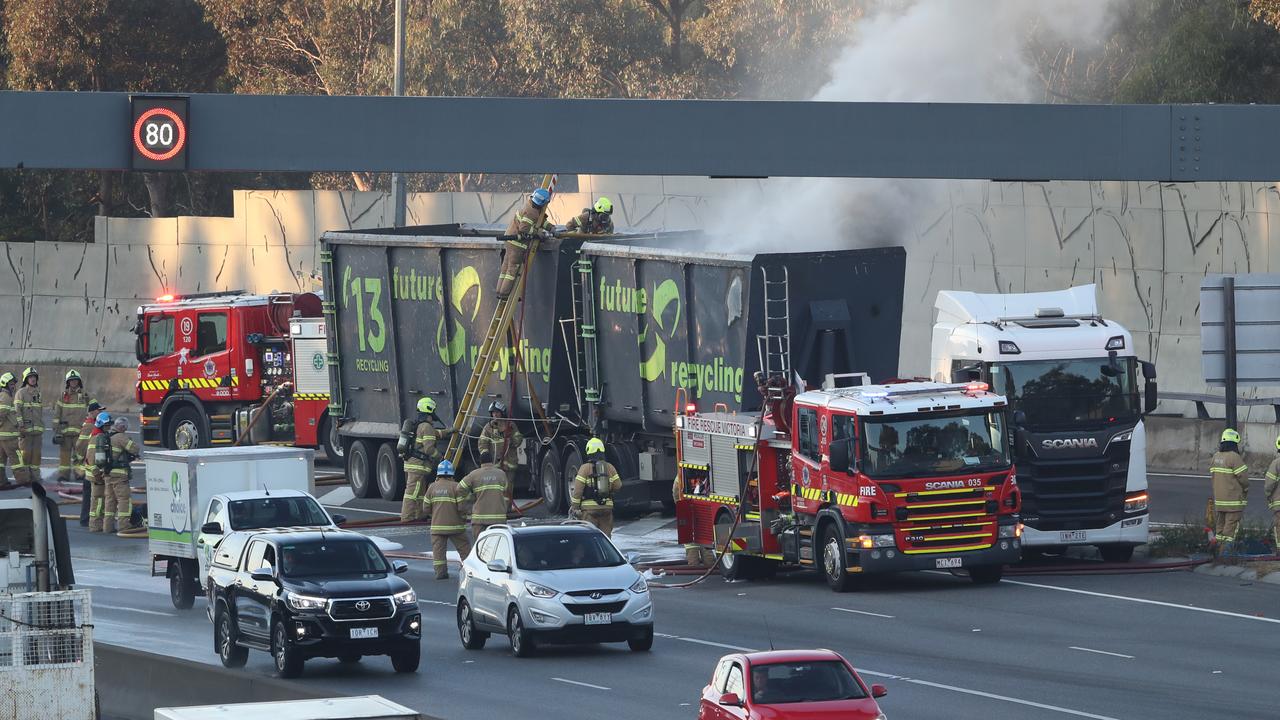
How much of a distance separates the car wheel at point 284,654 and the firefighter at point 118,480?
42.3 feet

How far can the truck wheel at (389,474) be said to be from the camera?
3625cm

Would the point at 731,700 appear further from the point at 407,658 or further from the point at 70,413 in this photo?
the point at 70,413

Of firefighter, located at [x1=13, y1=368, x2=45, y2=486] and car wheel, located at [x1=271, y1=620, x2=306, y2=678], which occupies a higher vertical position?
firefighter, located at [x1=13, y1=368, x2=45, y2=486]

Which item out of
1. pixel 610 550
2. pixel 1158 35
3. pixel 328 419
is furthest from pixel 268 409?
pixel 1158 35

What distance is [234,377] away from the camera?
4003 cm

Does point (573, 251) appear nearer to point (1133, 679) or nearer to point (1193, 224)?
point (1193, 224)

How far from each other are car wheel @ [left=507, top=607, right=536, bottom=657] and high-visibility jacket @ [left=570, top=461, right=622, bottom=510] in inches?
227

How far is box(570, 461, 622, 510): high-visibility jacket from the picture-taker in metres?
27.6

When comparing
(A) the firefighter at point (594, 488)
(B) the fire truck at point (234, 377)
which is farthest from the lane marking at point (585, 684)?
(B) the fire truck at point (234, 377)

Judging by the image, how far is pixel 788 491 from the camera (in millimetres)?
26188

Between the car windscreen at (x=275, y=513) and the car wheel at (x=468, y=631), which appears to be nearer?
the car wheel at (x=468, y=631)

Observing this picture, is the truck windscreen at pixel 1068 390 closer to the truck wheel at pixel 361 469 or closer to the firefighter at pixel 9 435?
the truck wheel at pixel 361 469

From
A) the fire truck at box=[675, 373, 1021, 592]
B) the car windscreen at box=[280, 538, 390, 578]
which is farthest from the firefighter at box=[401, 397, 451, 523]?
the car windscreen at box=[280, 538, 390, 578]

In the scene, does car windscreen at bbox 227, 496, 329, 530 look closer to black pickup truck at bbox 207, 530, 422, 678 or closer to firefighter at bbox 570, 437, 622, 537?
black pickup truck at bbox 207, 530, 422, 678
